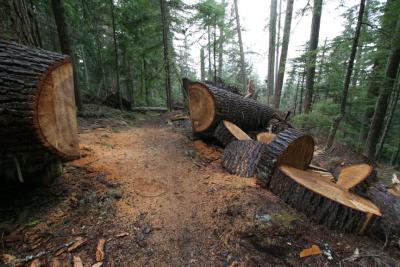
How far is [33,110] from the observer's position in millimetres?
1759

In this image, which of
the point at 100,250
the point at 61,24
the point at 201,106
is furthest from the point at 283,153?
the point at 61,24

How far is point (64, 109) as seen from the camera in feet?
7.07

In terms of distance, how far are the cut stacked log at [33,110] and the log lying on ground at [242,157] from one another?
2.51m

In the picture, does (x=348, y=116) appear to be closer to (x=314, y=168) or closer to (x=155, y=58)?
(x=314, y=168)

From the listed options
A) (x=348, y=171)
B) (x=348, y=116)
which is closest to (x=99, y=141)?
(x=348, y=171)

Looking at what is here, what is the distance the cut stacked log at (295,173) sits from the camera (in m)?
2.20

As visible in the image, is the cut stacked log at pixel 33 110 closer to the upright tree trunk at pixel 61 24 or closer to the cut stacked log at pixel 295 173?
the cut stacked log at pixel 295 173

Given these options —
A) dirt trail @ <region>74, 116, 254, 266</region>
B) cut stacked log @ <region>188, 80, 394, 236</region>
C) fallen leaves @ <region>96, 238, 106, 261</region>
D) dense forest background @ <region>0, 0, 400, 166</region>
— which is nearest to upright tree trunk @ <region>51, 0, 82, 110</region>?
dense forest background @ <region>0, 0, 400, 166</region>

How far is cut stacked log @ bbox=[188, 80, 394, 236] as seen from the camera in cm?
220

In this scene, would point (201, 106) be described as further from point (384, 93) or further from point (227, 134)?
point (384, 93)

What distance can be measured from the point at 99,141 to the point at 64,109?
249 cm

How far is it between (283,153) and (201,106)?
2655mm

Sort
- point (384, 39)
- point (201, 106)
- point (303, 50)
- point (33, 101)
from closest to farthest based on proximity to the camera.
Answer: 1. point (33, 101)
2. point (201, 106)
3. point (384, 39)
4. point (303, 50)

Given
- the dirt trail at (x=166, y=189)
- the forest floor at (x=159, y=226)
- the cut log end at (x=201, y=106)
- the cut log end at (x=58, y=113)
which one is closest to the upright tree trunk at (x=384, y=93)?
the cut log end at (x=201, y=106)
